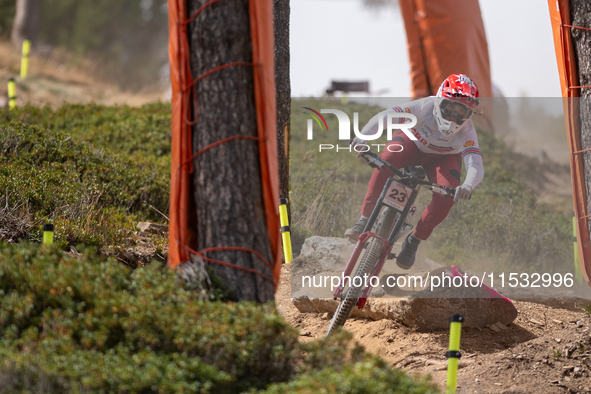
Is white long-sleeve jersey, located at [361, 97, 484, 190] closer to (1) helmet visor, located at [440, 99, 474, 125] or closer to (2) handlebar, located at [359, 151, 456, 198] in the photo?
(1) helmet visor, located at [440, 99, 474, 125]

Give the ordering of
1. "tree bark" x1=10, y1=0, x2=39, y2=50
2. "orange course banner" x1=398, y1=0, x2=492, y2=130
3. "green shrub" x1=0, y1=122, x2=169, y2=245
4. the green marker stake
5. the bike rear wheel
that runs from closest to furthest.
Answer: the green marker stake, the bike rear wheel, "green shrub" x1=0, y1=122, x2=169, y2=245, "orange course banner" x1=398, y1=0, x2=492, y2=130, "tree bark" x1=10, y1=0, x2=39, y2=50

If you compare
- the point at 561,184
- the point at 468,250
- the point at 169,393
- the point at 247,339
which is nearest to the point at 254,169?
the point at 247,339

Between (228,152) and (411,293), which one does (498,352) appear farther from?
(228,152)

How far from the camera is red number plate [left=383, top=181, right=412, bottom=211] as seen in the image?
15.4 ft

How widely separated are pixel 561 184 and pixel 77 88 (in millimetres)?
15520

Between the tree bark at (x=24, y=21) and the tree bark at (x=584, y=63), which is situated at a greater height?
the tree bark at (x=24, y=21)

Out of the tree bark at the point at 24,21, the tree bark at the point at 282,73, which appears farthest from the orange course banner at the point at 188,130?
the tree bark at the point at 24,21

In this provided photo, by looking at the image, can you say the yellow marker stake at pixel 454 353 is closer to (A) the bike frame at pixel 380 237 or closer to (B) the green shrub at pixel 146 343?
(B) the green shrub at pixel 146 343

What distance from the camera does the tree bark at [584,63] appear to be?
4.58 metres

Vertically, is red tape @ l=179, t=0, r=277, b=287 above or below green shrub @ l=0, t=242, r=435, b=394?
above

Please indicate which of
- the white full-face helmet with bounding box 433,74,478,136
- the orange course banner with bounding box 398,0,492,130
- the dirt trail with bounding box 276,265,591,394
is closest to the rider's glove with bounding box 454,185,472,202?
the white full-face helmet with bounding box 433,74,478,136

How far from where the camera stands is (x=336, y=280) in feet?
16.1

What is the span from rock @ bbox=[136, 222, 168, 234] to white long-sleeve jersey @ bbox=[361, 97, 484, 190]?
9.58 feet

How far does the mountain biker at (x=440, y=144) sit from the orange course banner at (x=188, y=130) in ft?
4.81
